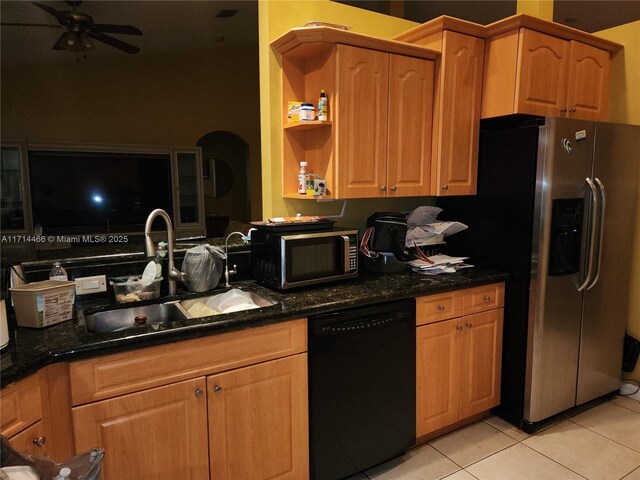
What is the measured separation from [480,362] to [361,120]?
4.90ft

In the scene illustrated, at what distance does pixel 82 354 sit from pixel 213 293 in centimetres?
74

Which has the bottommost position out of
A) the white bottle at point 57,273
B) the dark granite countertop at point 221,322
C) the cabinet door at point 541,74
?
the dark granite countertop at point 221,322

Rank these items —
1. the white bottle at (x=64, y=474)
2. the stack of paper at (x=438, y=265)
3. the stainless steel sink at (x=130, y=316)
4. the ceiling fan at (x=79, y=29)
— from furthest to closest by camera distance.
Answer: the ceiling fan at (x=79, y=29)
the stack of paper at (x=438, y=265)
the stainless steel sink at (x=130, y=316)
the white bottle at (x=64, y=474)

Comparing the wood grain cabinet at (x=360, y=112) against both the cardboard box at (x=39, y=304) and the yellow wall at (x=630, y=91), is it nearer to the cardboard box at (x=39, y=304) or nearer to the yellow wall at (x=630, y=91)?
the cardboard box at (x=39, y=304)

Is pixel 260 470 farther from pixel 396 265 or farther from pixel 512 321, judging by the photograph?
pixel 512 321

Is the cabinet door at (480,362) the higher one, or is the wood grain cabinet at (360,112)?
the wood grain cabinet at (360,112)

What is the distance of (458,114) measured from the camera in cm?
238

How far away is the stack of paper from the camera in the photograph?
7.83 feet

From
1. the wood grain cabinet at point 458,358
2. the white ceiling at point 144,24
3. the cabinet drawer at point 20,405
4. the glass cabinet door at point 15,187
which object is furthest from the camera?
the glass cabinet door at point 15,187

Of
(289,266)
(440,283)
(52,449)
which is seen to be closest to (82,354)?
(52,449)

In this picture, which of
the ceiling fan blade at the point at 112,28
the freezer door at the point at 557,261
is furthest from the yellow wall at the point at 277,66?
the ceiling fan blade at the point at 112,28

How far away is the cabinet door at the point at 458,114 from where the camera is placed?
2.31 meters

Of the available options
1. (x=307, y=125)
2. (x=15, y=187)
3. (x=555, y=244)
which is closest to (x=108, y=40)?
(x=15, y=187)

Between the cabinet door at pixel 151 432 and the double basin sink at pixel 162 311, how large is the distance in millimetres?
346
